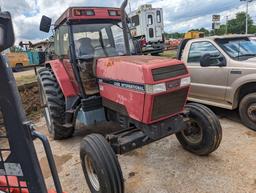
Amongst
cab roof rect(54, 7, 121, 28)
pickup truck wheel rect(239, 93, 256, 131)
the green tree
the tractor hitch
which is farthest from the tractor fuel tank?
the green tree

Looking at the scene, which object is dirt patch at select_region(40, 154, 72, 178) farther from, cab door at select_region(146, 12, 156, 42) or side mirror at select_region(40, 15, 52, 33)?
cab door at select_region(146, 12, 156, 42)

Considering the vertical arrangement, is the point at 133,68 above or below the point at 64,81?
above

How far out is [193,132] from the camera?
4.19 meters

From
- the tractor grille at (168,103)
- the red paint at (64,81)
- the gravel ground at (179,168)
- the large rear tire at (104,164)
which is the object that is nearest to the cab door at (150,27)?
the red paint at (64,81)

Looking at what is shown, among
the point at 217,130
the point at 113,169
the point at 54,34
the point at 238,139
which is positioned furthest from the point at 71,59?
the point at 238,139

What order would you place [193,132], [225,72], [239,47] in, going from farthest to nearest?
1. [239,47]
2. [225,72]
3. [193,132]

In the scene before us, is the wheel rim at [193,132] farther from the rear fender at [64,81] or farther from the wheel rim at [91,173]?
the rear fender at [64,81]

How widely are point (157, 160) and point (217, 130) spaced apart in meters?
1.02

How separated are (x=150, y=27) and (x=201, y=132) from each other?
49.6ft

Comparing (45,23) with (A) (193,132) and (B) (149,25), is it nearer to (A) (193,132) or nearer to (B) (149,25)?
(A) (193,132)

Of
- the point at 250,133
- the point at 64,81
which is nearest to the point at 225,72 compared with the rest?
the point at 250,133

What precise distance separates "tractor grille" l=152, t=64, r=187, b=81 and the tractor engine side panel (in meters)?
0.28

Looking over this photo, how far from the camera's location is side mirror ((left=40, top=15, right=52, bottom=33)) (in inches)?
184

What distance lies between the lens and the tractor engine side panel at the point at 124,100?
3.24 meters
